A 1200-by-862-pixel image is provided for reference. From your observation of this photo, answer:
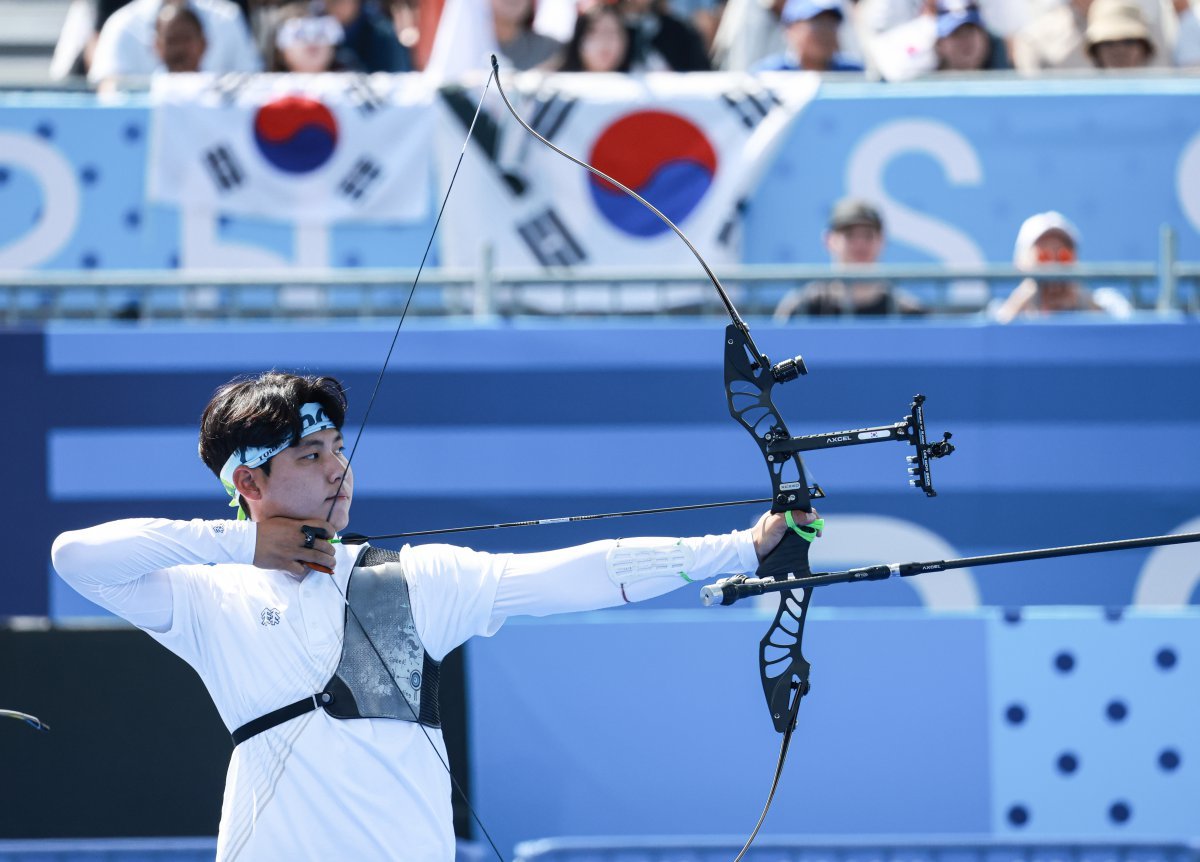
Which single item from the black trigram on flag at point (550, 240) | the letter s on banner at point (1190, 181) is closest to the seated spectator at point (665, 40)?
the black trigram on flag at point (550, 240)

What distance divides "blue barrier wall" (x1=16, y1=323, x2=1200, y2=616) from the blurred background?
1 cm

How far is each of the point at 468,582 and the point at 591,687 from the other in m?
1.60

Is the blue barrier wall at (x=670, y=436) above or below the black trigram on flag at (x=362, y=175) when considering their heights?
below

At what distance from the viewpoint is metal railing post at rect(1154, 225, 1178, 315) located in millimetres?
5426

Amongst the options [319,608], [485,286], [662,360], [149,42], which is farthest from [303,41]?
[319,608]

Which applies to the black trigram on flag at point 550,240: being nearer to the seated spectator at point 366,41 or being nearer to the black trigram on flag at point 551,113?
the black trigram on flag at point 551,113

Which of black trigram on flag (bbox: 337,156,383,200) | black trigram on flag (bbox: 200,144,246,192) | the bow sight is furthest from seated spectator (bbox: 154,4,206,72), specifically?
the bow sight

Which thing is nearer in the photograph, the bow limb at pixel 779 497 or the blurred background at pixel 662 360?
the bow limb at pixel 779 497

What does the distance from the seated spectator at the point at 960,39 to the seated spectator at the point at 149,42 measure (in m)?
2.88

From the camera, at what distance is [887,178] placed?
6355mm

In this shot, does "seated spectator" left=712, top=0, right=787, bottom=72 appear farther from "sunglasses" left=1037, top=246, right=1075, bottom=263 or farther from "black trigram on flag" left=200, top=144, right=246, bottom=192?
"black trigram on flag" left=200, top=144, right=246, bottom=192

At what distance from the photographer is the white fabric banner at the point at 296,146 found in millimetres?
6348

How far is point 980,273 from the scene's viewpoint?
546cm

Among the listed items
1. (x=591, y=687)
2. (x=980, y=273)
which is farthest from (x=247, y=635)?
(x=980, y=273)
